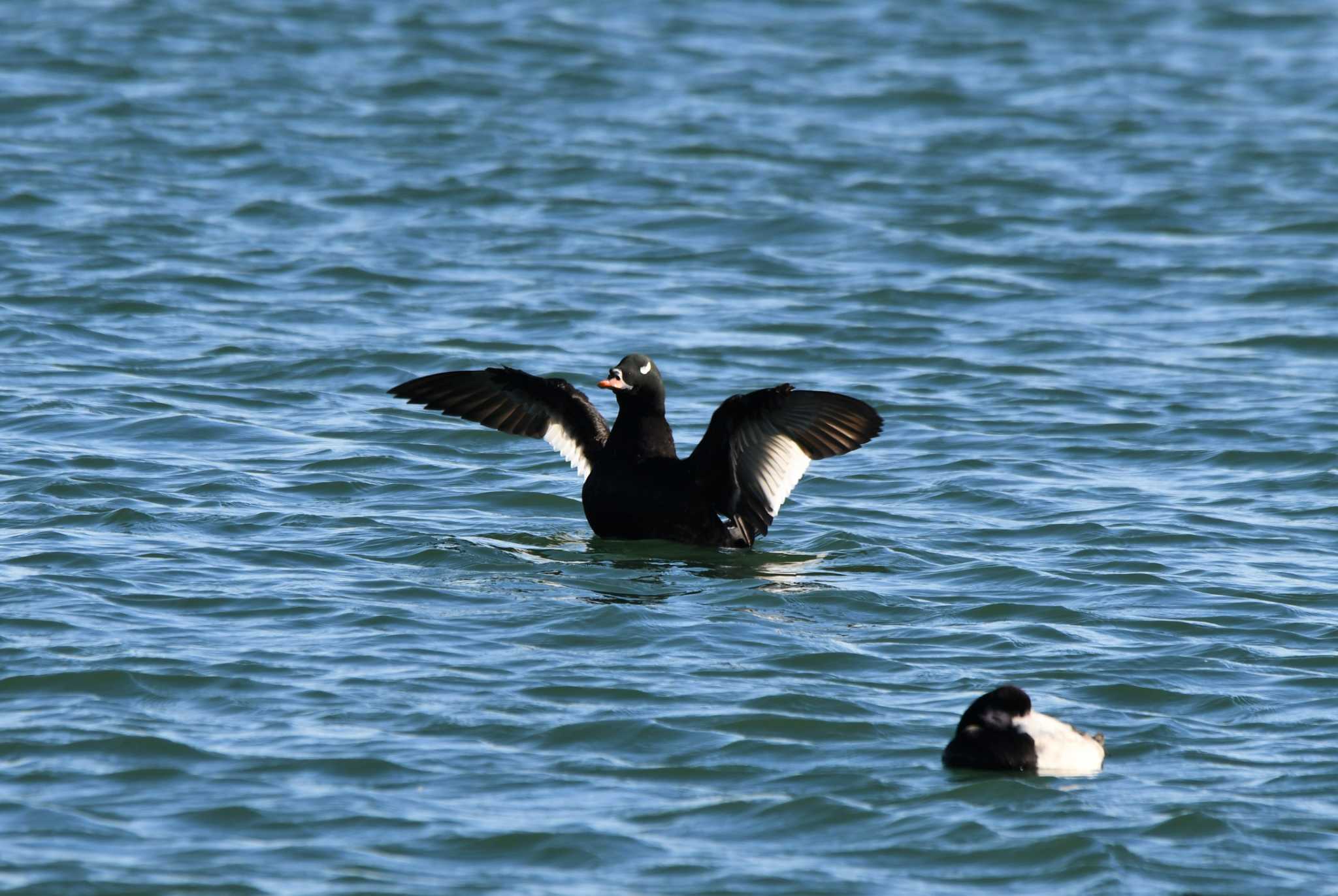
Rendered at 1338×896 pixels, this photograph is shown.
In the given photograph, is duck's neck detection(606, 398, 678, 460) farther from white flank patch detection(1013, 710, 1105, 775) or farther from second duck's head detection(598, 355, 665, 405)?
white flank patch detection(1013, 710, 1105, 775)

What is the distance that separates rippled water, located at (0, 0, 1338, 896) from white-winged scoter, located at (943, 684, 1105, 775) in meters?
0.12

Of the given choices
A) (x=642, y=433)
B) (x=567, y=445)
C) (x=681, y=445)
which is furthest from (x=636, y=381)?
(x=681, y=445)

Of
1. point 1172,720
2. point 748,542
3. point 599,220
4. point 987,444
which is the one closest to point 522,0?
point 599,220

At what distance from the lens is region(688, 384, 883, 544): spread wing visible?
31.0ft

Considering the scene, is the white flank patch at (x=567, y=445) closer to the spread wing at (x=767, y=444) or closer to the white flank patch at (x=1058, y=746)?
the spread wing at (x=767, y=444)

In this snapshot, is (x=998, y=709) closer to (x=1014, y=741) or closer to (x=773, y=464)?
(x=1014, y=741)

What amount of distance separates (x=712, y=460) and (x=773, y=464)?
336 millimetres

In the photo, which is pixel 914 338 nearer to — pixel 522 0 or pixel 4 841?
pixel 4 841

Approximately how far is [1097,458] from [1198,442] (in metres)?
0.81

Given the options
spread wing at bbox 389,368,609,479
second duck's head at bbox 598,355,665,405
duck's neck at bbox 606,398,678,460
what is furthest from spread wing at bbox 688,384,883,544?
spread wing at bbox 389,368,609,479

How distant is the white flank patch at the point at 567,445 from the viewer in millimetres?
10500

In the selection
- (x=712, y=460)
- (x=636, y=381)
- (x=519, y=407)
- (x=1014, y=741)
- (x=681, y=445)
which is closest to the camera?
(x=1014, y=741)

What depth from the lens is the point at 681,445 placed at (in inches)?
461

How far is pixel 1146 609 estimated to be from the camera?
8.84 meters
